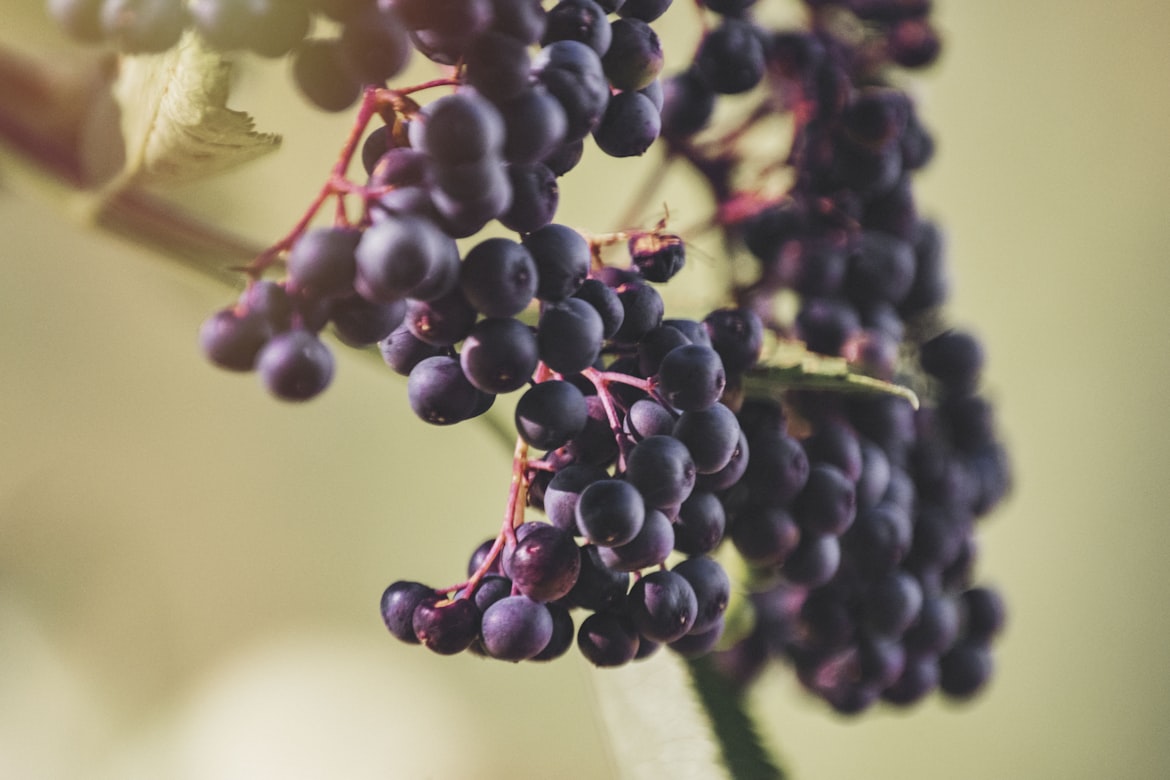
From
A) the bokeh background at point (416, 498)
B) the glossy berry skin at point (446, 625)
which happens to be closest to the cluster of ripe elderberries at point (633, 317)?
the glossy berry skin at point (446, 625)

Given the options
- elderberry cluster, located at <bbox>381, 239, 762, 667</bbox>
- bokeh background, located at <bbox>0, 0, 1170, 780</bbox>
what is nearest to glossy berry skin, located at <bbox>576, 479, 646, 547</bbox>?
elderberry cluster, located at <bbox>381, 239, 762, 667</bbox>

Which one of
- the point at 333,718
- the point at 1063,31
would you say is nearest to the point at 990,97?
the point at 1063,31

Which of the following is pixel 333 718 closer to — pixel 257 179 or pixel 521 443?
pixel 257 179

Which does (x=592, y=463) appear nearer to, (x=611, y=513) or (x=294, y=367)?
(x=611, y=513)

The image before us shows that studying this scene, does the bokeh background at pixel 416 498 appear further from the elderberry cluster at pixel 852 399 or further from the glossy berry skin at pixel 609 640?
the glossy berry skin at pixel 609 640

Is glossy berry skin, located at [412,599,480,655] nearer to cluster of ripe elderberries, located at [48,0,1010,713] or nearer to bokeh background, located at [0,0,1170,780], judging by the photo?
cluster of ripe elderberries, located at [48,0,1010,713]

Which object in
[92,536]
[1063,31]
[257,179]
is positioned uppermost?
[1063,31]

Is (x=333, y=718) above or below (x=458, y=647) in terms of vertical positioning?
below

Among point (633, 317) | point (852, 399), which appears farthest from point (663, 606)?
point (852, 399)
